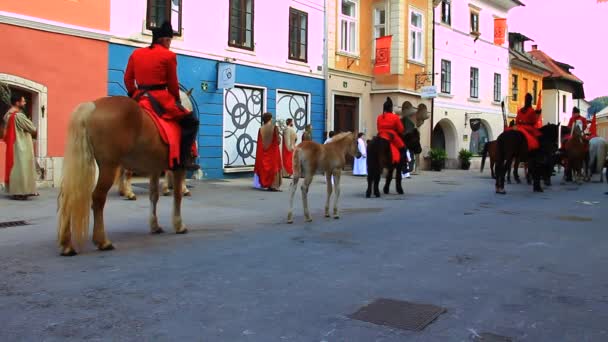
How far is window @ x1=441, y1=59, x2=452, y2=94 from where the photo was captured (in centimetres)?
2953

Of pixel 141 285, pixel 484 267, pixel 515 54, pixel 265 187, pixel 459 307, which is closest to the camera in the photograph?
pixel 459 307

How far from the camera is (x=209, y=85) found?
17.5 m

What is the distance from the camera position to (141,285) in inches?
176

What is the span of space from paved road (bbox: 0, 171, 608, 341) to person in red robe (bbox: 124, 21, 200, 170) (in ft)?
4.77

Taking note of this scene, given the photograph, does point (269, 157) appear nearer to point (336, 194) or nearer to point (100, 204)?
point (336, 194)

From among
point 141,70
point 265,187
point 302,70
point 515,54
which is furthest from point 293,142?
point 515,54

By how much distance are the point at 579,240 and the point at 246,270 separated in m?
4.61

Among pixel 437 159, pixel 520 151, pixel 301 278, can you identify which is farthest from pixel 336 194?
pixel 437 159

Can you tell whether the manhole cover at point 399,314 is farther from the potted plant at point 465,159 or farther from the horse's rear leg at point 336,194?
the potted plant at point 465,159

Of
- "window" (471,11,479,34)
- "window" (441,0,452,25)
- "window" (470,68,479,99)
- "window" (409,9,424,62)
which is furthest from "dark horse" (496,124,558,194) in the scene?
"window" (471,11,479,34)

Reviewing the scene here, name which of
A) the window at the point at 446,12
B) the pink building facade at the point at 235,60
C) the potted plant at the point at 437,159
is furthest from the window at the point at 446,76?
the pink building facade at the point at 235,60

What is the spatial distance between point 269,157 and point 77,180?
8.45m

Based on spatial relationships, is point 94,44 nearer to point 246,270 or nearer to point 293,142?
point 293,142

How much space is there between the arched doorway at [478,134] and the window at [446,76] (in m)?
3.31
